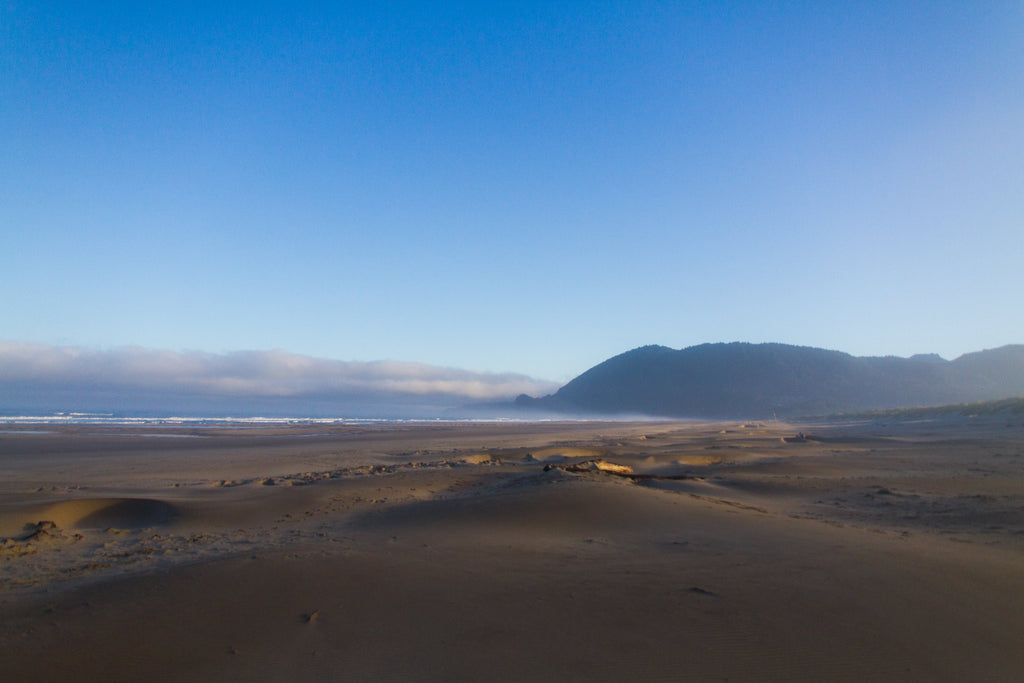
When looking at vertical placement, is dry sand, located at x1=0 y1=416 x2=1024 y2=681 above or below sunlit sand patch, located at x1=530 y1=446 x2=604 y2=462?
above

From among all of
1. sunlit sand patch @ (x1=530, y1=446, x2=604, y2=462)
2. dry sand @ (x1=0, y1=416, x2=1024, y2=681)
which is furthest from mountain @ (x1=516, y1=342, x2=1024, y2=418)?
dry sand @ (x1=0, y1=416, x2=1024, y2=681)

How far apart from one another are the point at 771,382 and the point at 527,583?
150m

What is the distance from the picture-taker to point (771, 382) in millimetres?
139750

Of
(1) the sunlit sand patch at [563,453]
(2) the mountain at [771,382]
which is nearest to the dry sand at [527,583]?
(1) the sunlit sand patch at [563,453]

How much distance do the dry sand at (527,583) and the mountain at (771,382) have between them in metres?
116

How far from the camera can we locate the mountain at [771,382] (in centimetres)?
11925

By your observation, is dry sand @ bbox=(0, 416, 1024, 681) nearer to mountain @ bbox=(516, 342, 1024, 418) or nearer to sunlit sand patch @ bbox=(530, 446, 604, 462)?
sunlit sand patch @ bbox=(530, 446, 604, 462)

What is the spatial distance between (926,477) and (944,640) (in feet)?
36.5

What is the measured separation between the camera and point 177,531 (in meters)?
9.03

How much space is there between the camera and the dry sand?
407 cm

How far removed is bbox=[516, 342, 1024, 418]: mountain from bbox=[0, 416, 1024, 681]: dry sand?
379 feet

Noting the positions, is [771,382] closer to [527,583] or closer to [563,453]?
[563,453]

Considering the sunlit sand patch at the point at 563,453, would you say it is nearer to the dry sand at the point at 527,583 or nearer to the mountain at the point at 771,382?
the dry sand at the point at 527,583

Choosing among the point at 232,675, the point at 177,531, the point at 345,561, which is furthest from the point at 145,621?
the point at 177,531
